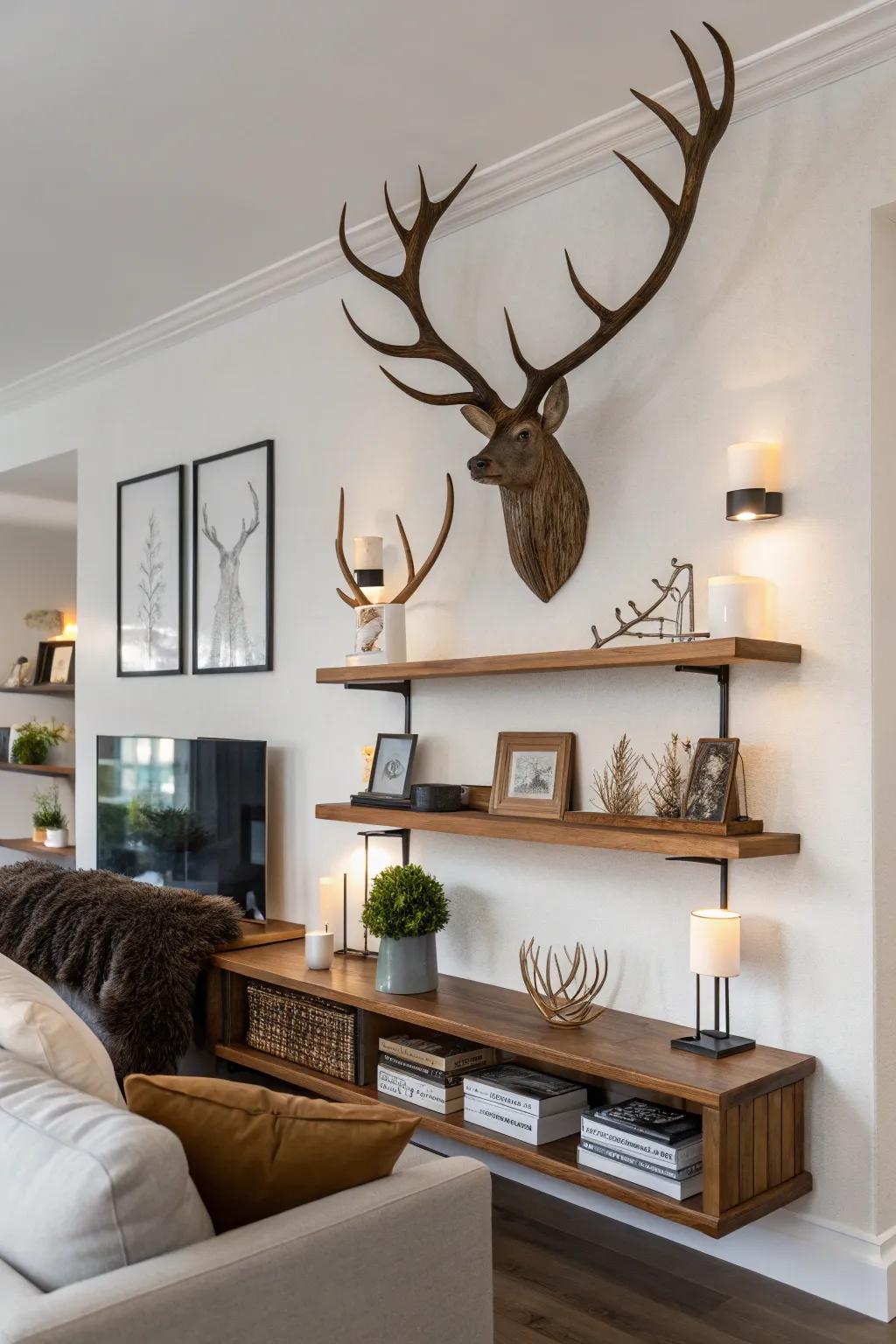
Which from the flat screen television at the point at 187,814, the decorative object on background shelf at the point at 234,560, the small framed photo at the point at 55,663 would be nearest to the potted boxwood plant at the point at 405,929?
the flat screen television at the point at 187,814

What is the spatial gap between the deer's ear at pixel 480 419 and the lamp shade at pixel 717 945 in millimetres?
1331

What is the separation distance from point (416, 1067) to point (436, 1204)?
140 cm

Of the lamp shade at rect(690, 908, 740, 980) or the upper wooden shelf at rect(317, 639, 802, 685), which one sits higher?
the upper wooden shelf at rect(317, 639, 802, 685)

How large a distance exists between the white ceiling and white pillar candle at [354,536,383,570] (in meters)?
0.98

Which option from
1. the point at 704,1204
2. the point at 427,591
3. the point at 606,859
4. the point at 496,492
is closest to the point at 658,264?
the point at 496,492

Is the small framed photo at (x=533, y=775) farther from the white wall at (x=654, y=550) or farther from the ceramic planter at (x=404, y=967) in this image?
the ceramic planter at (x=404, y=967)

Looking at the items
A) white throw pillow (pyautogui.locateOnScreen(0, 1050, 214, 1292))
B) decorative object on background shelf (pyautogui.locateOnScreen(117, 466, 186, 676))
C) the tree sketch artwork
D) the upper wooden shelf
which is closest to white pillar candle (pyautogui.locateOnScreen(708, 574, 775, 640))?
the upper wooden shelf

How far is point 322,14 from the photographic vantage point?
2.53 metres

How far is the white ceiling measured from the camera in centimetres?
254

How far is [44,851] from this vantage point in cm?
568

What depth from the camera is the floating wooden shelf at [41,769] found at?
19.1 feet

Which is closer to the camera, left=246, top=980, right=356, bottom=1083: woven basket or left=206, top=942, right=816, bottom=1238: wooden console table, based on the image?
left=206, top=942, right=816, bottom=1238: wooden console table

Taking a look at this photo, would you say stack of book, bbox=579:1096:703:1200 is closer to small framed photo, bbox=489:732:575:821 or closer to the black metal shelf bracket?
small framed photo, bbox=489:732:575:821

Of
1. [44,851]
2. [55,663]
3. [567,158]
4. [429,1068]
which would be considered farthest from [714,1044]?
[55,663]
